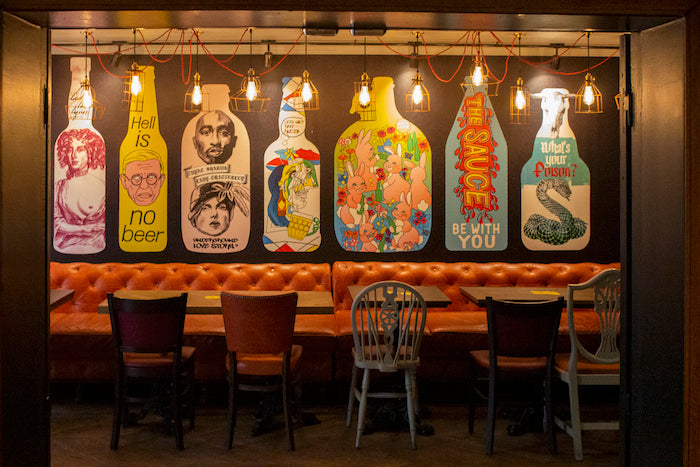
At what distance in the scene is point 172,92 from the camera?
18.4 ft

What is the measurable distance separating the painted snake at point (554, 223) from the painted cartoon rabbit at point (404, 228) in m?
1.16

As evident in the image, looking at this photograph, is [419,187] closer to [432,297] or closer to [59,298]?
[432,297]

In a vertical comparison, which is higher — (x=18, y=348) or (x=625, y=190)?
(x=625, y=190)

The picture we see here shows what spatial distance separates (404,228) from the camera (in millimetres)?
5625

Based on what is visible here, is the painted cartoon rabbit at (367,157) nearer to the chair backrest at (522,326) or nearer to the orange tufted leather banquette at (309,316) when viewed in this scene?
the orange tufted leather banquette at (309,316)

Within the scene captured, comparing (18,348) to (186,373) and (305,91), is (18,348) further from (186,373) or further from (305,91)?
(305,91)

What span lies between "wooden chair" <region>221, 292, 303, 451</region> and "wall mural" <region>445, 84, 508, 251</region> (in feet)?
8.59

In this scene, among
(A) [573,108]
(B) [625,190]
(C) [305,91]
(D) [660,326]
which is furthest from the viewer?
(A) [573,108]

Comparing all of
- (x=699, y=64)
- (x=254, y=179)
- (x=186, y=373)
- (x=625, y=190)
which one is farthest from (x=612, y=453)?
(x=254, y=179)

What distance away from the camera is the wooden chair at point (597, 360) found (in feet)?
11.5

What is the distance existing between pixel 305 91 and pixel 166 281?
230cm

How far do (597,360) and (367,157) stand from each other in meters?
2.94

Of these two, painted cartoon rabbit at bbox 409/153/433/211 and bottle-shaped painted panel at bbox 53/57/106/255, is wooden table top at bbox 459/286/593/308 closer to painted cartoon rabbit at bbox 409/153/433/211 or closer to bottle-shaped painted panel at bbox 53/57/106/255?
painted cartoon rabbit at bbox 409/153/433/211

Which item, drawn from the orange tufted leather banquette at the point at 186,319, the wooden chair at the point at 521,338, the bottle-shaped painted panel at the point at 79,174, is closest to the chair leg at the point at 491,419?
the wooden chair at the point at 521,338
